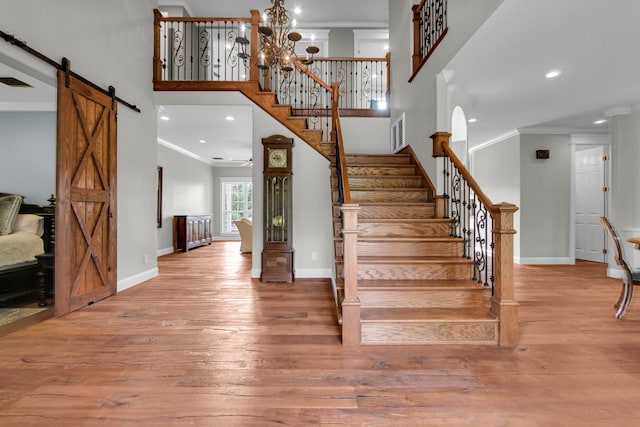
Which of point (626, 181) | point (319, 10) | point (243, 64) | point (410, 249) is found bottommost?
point (410, 249)

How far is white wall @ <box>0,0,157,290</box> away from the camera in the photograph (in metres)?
2.74

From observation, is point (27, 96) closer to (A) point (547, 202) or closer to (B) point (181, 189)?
(B) point (181, 189)

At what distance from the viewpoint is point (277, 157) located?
180 inches

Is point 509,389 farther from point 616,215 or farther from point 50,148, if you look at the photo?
point 50,148

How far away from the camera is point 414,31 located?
420cm

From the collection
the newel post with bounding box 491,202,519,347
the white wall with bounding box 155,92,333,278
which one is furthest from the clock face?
the newel post with bounding box 491,202,519,347

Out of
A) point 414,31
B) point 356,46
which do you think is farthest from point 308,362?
point 356,46

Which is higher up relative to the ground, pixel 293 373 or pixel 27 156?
pixel 27 156

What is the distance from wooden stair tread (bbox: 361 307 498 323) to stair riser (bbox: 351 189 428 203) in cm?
168

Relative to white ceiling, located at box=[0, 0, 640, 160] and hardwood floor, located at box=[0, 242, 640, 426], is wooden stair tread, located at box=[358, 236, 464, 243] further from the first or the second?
white ceiling, located at box=[0, 0, 640, 160]

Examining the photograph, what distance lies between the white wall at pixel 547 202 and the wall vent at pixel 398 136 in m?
2.79

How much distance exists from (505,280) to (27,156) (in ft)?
21.2

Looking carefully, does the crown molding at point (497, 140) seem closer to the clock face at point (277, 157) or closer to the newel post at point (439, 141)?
the newel post at point (439, 141)

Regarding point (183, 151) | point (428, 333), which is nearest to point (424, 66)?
point (428, 333)
